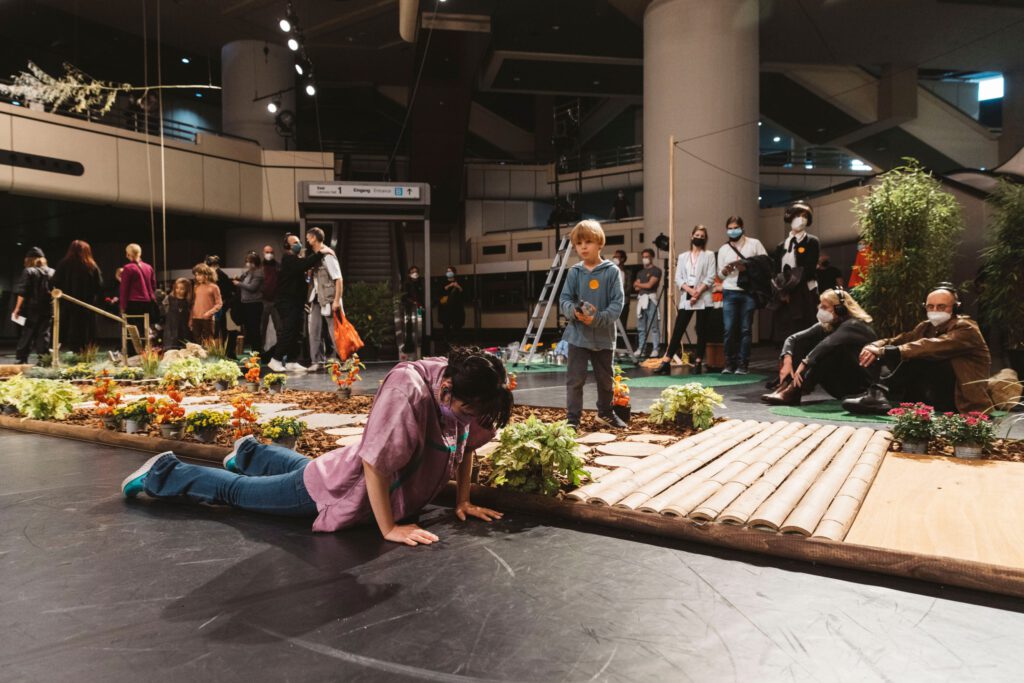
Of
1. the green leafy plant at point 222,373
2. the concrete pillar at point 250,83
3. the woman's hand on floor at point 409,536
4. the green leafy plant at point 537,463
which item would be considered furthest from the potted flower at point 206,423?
the concrete pillar at point 250,83

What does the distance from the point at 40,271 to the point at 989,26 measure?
61.8 ft

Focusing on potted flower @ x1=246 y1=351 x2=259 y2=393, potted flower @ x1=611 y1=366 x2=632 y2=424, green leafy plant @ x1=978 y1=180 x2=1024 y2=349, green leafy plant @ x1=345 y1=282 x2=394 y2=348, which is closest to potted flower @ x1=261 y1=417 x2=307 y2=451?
potted flower @ x1=611 y1=366 x2=632 y2=424

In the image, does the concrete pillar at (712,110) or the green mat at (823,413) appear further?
the concrete pillar at (712,110)

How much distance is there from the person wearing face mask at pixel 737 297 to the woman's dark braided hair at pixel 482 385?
614 centimetres

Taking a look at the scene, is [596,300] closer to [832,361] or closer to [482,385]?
[482,385]

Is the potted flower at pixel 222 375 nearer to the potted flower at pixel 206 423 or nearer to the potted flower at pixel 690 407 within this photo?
the potted flower at pixel 206 423

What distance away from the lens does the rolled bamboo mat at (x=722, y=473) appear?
2.48m

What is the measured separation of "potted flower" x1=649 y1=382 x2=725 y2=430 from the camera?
4355 millimetres

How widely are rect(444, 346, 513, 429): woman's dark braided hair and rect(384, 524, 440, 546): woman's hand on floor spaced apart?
0.44 metres

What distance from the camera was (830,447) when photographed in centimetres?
358

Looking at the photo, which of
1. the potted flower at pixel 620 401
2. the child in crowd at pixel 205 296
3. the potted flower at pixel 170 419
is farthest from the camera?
the child in crowd at pixel 205 296

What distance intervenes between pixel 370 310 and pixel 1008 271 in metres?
8.08

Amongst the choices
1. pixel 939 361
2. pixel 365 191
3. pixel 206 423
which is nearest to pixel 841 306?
pixel 939 361

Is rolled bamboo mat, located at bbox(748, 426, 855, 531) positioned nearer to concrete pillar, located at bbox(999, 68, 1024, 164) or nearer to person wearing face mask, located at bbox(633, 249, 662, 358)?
person wearing face mask, located at bbox(633, 249, 662, 358)
